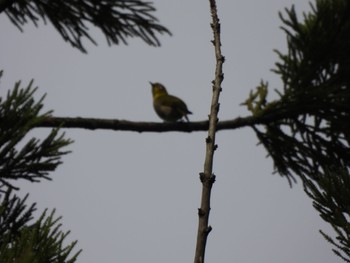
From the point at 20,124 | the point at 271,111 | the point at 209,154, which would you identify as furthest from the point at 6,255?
the point at 271,111

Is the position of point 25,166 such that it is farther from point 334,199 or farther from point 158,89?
point 158,89

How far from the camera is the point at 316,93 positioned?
12.6 ft

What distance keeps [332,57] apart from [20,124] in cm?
310

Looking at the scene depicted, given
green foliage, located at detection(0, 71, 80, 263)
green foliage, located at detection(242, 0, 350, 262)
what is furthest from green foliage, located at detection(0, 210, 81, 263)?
green foliage, located at detection(242, 0, 350, 262)

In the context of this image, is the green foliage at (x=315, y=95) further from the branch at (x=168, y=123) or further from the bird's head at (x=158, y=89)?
the bird's head at (x=158, y=89)

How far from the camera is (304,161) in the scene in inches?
168

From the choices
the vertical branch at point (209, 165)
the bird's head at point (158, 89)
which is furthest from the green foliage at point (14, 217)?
the bird's head at point (158, 89)

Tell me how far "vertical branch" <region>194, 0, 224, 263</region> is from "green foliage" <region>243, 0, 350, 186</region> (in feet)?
8.49

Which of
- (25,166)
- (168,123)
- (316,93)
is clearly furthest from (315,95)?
(25,166)

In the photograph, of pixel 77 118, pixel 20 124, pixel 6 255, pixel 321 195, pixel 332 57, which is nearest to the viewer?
pixel 6 255

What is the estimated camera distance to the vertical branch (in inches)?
42.3

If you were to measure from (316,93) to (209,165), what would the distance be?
2921 millimetres

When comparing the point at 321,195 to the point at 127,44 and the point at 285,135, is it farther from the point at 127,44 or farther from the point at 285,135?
the point at 127,44

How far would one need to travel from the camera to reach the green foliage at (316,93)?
12.9 feet
